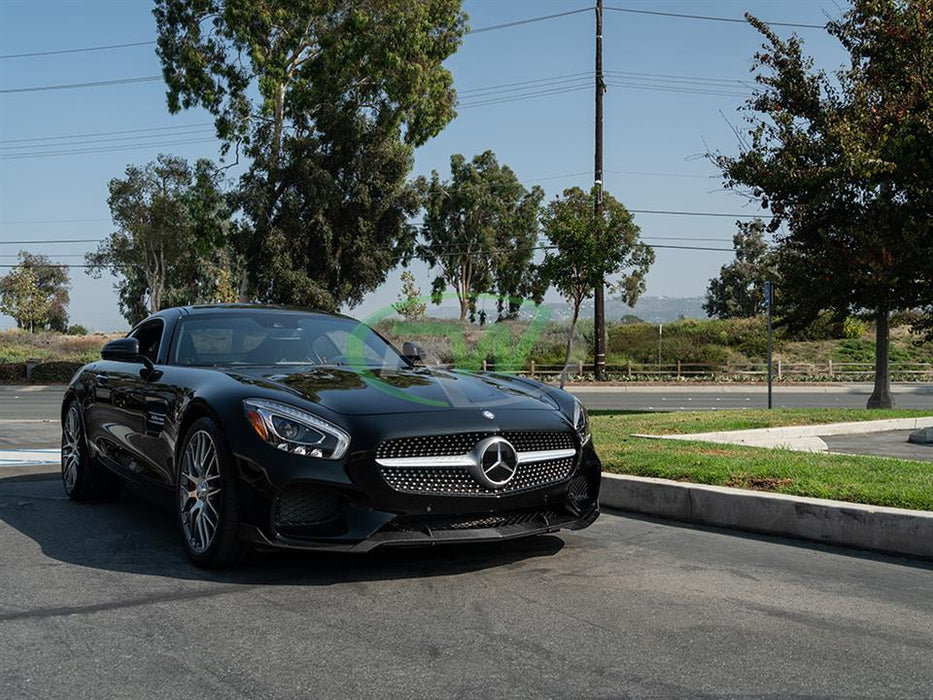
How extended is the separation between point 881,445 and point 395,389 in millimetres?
8560

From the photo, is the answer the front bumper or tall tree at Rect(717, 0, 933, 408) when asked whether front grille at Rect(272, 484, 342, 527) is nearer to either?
the front bumper

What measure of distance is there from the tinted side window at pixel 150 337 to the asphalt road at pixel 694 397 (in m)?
12.4

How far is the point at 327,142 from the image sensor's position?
40406 mm

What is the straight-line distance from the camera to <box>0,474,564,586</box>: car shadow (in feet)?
16.0

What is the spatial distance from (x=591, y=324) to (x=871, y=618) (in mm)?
33020

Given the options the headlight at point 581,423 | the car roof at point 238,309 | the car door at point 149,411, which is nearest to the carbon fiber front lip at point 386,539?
the headlight at point 581,423

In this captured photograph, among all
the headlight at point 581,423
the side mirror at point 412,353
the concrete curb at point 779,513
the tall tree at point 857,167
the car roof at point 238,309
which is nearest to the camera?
the headlight at point 581,423

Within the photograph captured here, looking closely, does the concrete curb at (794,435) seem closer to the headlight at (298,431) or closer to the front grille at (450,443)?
the front grille at (450,443)

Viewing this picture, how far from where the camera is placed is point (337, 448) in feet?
15.1

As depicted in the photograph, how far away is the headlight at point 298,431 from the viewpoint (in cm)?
461

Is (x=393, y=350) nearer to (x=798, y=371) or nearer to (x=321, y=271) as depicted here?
(x=321, y=271)

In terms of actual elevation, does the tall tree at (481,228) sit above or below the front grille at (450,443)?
above

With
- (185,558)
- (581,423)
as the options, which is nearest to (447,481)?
(581,423)

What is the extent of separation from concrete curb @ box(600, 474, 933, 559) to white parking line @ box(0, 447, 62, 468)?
620 cm
